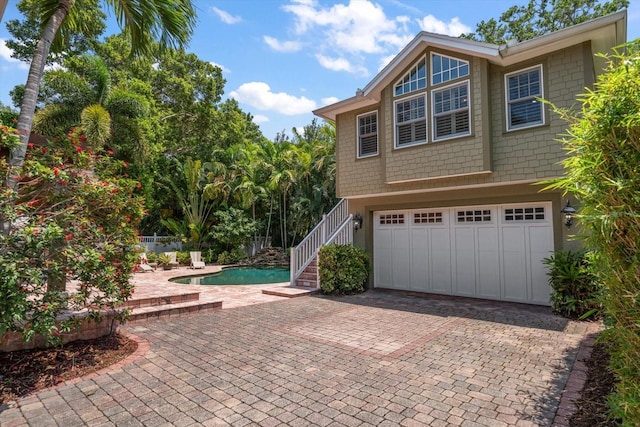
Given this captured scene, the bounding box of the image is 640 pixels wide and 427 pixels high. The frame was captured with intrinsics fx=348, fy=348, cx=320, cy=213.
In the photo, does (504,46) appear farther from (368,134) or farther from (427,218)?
(427,218)

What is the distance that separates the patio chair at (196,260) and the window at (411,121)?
43.7 feet

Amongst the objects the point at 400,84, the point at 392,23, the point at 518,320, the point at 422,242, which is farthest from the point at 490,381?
the point at 392,23

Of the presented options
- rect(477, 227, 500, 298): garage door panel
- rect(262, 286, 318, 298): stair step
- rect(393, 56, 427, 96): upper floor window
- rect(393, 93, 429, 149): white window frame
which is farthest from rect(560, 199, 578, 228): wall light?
rect(262, 286, 318, 298): stair step

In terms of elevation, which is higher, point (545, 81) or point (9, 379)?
point (545, 81)

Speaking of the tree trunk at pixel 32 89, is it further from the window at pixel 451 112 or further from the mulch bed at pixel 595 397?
the window at pixel 451 112

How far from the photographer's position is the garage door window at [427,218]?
427 inches

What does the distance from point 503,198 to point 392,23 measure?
7.78 m

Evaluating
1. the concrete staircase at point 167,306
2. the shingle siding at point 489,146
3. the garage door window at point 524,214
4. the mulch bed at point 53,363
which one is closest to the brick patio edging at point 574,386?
the garage door window at point 524,214

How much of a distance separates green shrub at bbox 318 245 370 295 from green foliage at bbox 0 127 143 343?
20.3 feet

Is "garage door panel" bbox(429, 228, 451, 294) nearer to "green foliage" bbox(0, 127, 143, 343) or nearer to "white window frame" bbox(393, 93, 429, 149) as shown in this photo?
"white window frame" bbox(393, 93, 429, 149)

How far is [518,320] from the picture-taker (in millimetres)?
7508

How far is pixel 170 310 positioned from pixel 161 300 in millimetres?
610

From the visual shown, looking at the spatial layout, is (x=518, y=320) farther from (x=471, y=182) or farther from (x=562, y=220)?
(x=471, y=182)

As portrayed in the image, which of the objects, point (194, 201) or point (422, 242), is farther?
point (194, 201)
